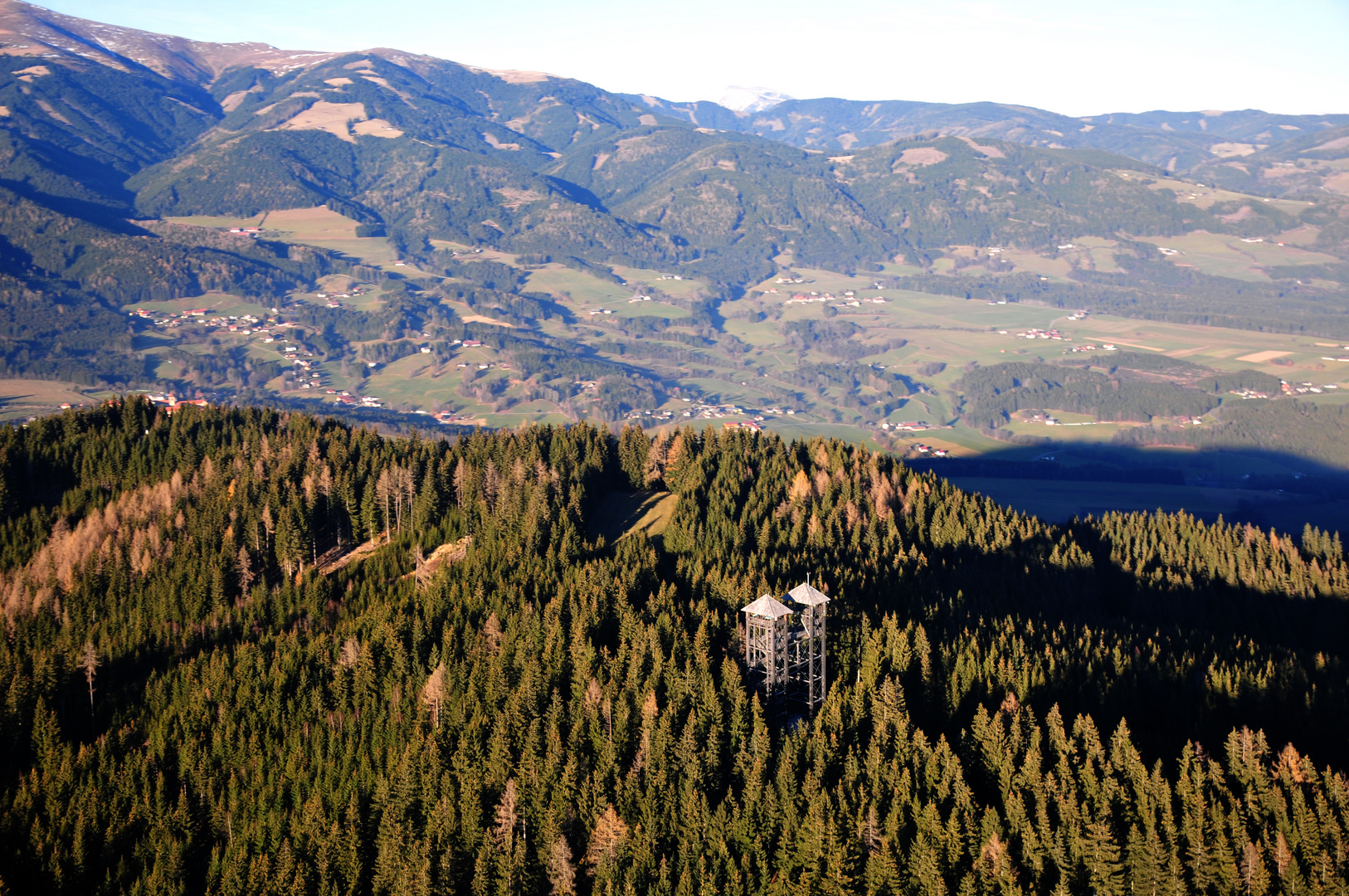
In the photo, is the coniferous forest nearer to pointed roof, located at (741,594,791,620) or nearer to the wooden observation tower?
the wooden observation tower

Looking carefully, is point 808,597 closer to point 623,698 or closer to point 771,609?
point 771,609

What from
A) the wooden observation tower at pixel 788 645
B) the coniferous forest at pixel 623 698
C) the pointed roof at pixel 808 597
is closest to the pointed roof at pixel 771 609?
the wooden observation tower at pixel 788 645

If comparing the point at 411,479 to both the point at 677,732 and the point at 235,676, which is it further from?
the point at 677,732

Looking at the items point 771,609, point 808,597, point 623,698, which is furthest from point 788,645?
point 623,698

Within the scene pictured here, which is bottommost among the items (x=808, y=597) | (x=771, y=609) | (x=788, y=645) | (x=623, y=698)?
(x=623, y=698)

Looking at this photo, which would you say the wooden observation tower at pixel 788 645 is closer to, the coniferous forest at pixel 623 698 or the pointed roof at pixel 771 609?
the pointed roof at pixel 771 609
